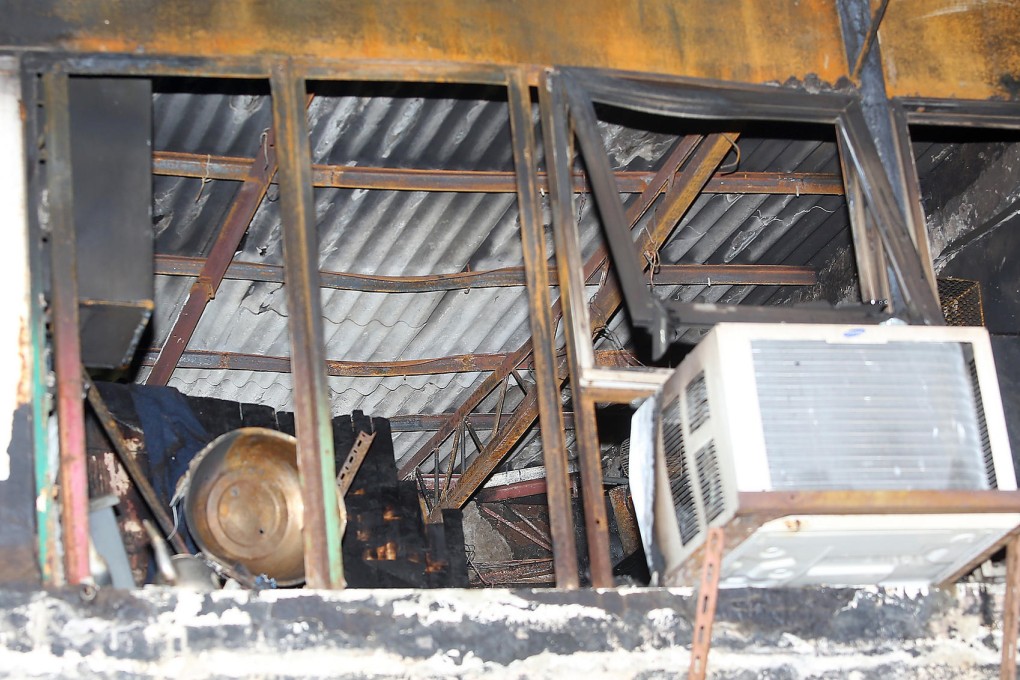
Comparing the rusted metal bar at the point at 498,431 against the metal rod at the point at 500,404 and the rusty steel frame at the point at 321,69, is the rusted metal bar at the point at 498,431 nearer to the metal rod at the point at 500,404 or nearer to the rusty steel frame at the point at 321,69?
the metal rod at the point at 500,404

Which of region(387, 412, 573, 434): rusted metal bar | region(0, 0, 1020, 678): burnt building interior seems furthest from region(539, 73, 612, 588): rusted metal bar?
region(387, 412, 573, 434): rusted metal bar

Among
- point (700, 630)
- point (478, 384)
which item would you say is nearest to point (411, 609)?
point (700, 630)

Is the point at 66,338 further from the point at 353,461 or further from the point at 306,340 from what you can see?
the point at 353,461

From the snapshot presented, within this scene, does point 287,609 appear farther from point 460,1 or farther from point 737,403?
point 460,1

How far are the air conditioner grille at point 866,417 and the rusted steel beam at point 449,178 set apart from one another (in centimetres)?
215

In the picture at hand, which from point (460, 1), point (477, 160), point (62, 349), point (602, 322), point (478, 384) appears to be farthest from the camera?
point (478, 384)

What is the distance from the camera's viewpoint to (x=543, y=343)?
186 inches

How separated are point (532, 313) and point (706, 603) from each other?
124cm

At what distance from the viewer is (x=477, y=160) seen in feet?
20.7

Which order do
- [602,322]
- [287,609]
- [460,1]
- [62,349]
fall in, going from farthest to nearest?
[602,322] < [460,1] < [62,349] < [287,609]

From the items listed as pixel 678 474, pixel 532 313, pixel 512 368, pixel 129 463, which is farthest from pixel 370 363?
pixel 678 474

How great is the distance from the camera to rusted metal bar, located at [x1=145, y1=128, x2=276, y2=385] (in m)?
5.89

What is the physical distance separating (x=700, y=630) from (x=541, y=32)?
2.51 metres

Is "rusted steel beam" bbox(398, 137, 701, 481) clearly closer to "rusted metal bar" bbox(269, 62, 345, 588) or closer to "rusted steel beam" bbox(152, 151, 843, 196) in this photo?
"rusted steel beam" bbox(152, 151, 843, 196)
